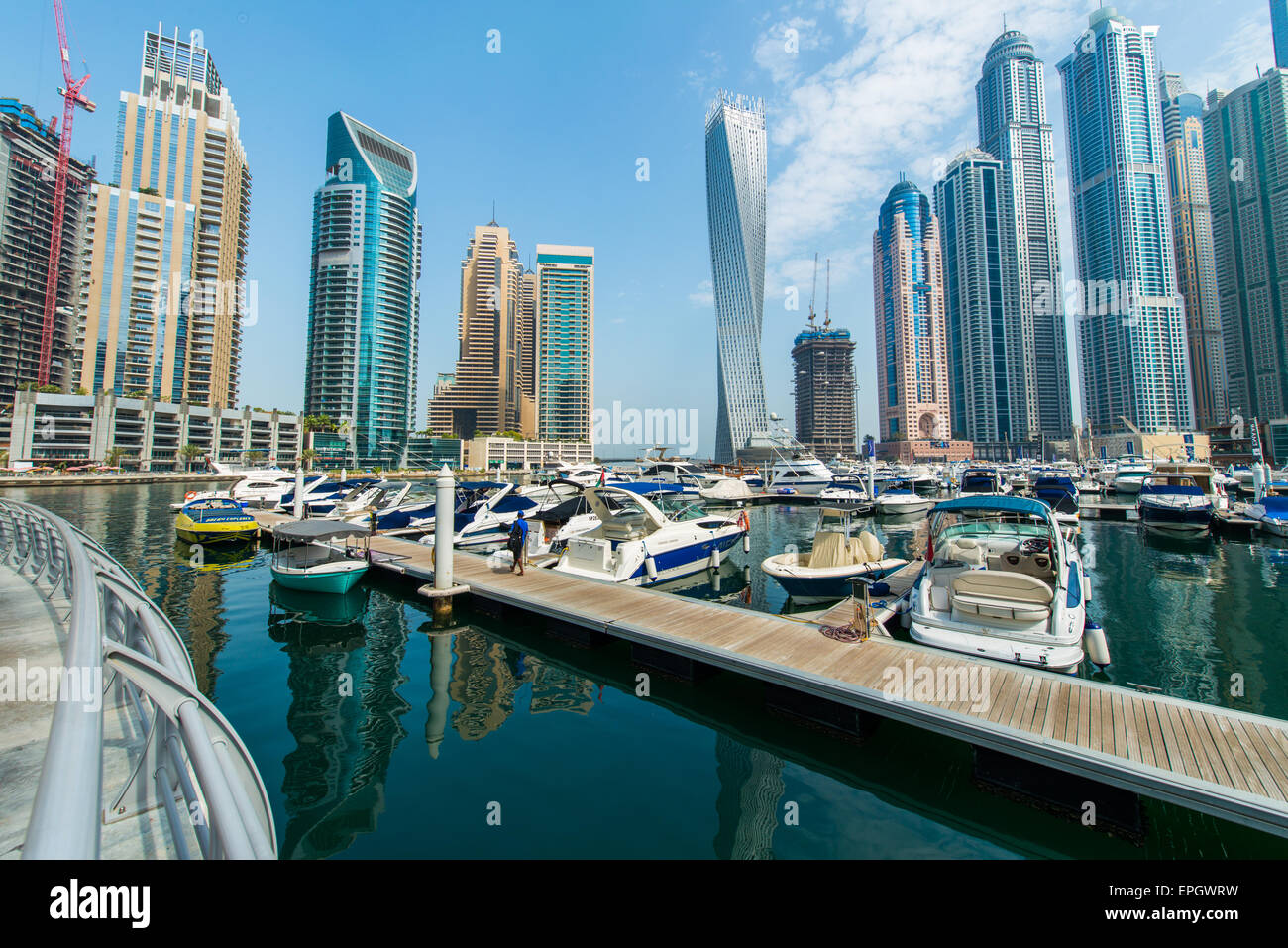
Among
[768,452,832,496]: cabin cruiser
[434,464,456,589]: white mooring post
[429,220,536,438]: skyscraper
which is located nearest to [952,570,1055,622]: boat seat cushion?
[434,464,456,589]: white mooring post

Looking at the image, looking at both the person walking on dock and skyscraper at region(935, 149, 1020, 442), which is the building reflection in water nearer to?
the person walking on dock

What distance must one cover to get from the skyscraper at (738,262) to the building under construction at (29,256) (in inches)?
5314

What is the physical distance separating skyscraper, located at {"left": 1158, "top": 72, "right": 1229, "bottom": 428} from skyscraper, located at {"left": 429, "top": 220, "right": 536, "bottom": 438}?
187723mm

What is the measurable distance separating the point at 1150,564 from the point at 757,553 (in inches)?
574

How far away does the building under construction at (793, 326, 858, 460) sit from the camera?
591ft

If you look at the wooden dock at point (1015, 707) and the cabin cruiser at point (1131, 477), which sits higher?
the cabin cruiser at point (1131, 477)

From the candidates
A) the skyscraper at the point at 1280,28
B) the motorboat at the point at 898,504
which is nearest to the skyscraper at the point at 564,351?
the motorboat at the point at 898,504

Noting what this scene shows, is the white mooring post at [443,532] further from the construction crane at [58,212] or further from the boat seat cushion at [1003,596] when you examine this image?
the construction crane at [58,212]

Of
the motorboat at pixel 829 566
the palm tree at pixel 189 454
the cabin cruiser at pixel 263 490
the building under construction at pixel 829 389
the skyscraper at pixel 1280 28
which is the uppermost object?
the skyscraper at pixel 1280 28

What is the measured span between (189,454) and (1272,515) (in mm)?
124359

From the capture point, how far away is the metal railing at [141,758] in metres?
1.72

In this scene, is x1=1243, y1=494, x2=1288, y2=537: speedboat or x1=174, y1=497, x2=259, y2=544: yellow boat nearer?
x1=174, y1=497, x2=259, y2=544: yellow boat
